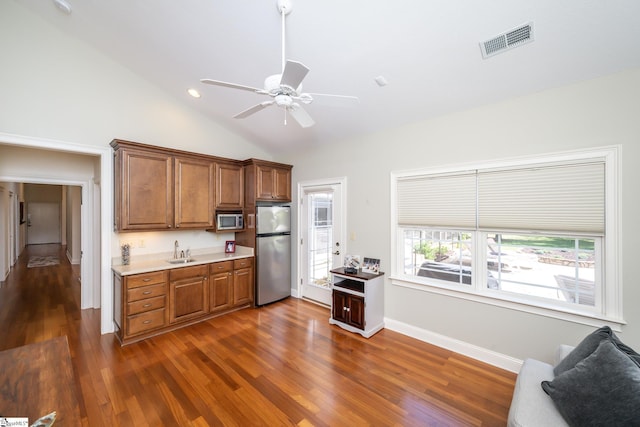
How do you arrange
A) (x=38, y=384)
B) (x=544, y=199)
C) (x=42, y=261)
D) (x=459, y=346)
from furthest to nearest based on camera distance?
1. (x=42, y=261)
2. (x=459, y=346)
3. (x=544, y=199)
4. (x=38, y=384)

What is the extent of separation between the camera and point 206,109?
13.6ft

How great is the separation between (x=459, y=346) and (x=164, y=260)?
412 centimetres

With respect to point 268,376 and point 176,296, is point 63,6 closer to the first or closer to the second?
point 176,296

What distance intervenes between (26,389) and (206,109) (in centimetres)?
387

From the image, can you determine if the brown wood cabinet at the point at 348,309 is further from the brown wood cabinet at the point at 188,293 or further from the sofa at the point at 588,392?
the brown wood cabinet at the point at 188,293

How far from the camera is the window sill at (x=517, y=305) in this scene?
7.22 ft

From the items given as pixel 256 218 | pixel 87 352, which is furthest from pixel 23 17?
pixel 87 352

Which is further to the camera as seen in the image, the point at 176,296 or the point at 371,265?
the point at 371,265

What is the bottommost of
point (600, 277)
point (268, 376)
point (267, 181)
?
point (268, 376)

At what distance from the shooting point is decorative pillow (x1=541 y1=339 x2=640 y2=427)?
1294 millimetres

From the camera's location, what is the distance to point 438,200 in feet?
10.2

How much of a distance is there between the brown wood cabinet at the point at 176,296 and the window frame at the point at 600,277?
2723 mm

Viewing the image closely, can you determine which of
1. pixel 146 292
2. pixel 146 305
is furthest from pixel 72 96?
pixel 146 305

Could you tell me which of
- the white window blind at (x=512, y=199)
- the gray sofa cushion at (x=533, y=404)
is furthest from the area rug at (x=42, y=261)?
the gray sofa cushion at (x=533, y=404)
